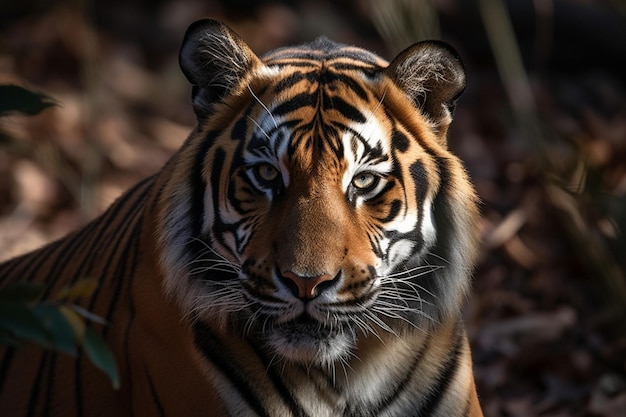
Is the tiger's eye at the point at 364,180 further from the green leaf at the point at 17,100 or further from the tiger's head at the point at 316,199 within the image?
the green leaf at the point at 17,100

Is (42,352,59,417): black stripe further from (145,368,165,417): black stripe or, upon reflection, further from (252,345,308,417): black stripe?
(252,345,308,417): black stripe

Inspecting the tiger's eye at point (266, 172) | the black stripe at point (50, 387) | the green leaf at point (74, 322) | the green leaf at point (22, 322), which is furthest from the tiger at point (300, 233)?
the green leaf at point (22, 322)

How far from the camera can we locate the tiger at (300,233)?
2.31m

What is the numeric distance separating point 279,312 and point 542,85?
473cm

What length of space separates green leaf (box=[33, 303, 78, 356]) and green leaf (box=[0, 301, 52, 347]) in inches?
0.7

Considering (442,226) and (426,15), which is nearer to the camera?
(442,226)

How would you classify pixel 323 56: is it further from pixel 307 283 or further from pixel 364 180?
pixel 307 283

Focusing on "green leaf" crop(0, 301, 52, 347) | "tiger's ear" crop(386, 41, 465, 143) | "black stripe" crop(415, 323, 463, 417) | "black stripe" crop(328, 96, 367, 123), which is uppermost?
"tiger's ear" crop(386, 41, 465, 143)

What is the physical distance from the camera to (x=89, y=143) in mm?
→ 5676

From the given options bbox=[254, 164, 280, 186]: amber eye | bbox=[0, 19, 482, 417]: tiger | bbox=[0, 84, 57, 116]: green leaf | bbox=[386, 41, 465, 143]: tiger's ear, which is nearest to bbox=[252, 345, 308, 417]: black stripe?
bbox=[0, 19, 482, 417]: tiger

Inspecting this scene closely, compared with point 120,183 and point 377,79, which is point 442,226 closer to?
point 377,79

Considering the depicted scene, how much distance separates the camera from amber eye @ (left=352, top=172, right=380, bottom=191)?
235 cm

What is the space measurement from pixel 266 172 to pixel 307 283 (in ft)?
1.10

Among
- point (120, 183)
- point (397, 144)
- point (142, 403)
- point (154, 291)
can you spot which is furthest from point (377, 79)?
point (120, 183)
